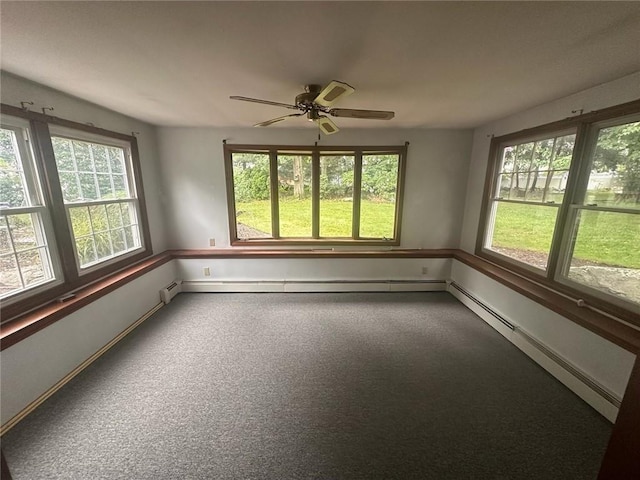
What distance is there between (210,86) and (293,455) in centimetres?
256

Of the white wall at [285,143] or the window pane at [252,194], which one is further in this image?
the window pane at [252,194]

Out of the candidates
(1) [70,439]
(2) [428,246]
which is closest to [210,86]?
(1) [70,439]

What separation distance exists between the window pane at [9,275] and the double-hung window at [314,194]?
6.77 feet

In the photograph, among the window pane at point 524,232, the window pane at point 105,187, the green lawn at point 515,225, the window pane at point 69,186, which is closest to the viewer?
the green lawn at point 515,225

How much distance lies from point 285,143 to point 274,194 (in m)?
0.72

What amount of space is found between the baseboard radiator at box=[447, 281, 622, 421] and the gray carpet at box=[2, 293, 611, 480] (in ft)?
0.23

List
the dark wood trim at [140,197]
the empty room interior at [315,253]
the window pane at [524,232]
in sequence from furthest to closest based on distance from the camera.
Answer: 1. the dark wood trim at [140,197]
2. the window pane at [524,232]
3. the empty room interior at [315,253]

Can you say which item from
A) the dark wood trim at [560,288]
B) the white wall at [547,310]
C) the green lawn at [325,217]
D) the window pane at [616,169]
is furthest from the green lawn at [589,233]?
the green lawn at [325,217]

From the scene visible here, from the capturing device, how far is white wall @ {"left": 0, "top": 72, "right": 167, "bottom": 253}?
67.9 inches

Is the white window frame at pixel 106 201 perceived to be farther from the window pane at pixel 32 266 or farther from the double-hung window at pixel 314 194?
the double-hung window at pixel 314 194

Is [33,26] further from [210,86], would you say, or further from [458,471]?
[458,471]

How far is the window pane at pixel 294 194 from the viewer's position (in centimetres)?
348

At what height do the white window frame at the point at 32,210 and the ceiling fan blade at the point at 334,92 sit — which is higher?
the ceiling fan blade at the point at 334,92

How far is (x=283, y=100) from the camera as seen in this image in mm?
2135
